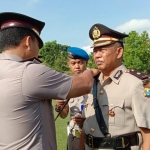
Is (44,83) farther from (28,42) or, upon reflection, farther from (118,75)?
(118,75)

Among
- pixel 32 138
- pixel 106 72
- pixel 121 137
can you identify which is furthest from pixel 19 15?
pixel 121 137

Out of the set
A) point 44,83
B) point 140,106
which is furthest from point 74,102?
point 44,83

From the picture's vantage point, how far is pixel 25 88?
210cm

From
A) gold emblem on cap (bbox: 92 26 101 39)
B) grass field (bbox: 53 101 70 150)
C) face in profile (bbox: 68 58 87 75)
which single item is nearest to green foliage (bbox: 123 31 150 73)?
grass field (bbox: 53 101 70 150)

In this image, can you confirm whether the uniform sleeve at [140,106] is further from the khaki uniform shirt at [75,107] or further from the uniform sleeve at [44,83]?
the khaki uniform shirt at [75,107]

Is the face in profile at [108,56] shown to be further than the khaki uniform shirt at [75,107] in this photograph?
No

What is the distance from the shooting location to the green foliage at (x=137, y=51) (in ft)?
142

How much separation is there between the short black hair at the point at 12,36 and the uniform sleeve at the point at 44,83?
0.80ft

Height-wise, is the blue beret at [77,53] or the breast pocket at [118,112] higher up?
the blue beret at [77,53]

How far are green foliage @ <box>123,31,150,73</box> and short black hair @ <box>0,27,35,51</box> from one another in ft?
137

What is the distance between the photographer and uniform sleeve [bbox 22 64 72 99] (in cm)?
210

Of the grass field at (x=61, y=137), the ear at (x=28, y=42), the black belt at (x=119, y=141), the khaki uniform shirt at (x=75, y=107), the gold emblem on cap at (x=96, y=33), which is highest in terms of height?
the gold emblem on cap at (x=96, y=33)

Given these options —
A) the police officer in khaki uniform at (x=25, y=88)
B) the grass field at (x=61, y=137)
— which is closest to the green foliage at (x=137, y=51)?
the grass field at (x=61, y=137)

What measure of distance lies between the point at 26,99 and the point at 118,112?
113cm
